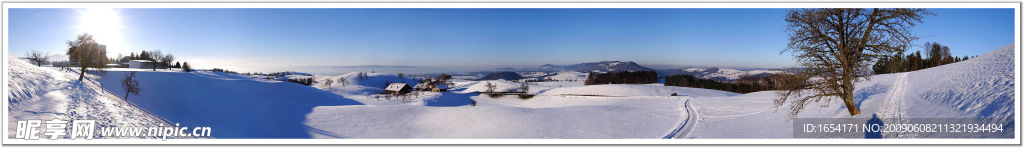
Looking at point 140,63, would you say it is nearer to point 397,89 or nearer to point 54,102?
point 54,102

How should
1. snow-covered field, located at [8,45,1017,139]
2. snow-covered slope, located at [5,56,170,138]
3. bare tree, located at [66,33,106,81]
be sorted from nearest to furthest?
1. snow-covered slope, located at [5,56,170,138]
2. snow-covered field, located at [8,45,1017,139]
3. bare tree, located at [66,33,106,81]

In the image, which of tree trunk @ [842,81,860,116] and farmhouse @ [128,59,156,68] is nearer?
tree trunk @ [842,81,860,116]

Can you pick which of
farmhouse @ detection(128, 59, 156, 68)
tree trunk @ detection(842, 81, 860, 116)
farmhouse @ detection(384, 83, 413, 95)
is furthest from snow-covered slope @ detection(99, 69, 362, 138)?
farmhouse @ detection(384, 83, 413, 95)

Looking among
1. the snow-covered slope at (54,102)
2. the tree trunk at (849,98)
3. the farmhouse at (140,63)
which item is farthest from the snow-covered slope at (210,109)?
the tree trunk at (849,98)

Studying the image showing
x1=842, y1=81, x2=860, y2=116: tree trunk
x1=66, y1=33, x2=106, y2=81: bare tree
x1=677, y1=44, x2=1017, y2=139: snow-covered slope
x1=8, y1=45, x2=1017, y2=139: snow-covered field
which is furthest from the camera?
x1=66, y1=33, x2=106, y2=81: bare tree

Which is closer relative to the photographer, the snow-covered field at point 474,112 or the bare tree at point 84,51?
the snow-covered field at point 474,112

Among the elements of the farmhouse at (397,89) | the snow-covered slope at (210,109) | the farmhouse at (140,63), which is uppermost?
the farmhouse at (140,63)

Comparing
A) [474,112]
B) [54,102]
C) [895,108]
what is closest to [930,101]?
[895,108]

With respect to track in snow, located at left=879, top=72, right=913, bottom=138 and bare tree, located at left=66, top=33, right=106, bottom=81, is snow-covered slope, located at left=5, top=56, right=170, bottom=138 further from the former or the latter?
track in snow, located at left=879, top=72, right=913, bottom=138

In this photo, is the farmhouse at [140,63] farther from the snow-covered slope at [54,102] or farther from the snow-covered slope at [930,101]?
the snow-covered slope at [930,101]
